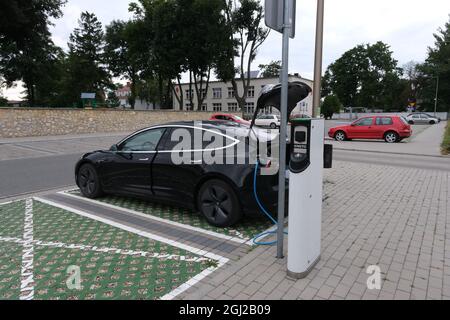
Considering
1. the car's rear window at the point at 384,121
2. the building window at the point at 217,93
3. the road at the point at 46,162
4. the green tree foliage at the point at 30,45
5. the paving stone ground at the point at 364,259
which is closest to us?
the paving stone ground at the point at 364,259

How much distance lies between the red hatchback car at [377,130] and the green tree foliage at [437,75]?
5466 cm

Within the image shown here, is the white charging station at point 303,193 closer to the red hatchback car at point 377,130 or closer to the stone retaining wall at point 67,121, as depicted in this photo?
the red hatchback car at point 377,130

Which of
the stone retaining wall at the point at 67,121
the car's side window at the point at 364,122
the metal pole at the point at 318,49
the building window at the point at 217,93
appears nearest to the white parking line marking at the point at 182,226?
the metal pole at the point at 318,49

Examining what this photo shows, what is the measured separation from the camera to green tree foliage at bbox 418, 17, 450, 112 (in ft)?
201

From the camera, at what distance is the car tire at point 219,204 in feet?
14.1

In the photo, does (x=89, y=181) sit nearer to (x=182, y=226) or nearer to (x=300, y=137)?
(x=182, y=226)

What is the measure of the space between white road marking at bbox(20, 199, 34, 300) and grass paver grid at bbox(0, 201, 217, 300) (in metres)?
0.04

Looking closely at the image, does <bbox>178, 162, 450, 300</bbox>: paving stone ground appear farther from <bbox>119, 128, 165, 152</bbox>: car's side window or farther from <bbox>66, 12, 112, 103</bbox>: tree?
<bbox>66, 12, 112, 103</bbox>: tree

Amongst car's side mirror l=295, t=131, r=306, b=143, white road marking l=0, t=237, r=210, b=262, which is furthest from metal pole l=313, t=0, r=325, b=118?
white road marking l=0, t=237, r=210, b=262

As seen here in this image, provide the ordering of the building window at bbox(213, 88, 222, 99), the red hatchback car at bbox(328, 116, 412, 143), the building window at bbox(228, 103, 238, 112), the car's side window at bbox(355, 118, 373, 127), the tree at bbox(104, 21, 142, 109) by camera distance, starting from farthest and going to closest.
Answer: the building window at bbox(213, 88, 222, 99)
the building window at bbox(228, 103, 238, 112)
the tree at bbox(104, 21, 142, 109)
the car's side window at bbox(355, 118, 373, 127)
the red hatchback car at bbox(328, 116, 412, 143)

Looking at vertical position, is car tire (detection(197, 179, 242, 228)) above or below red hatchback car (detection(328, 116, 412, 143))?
below
